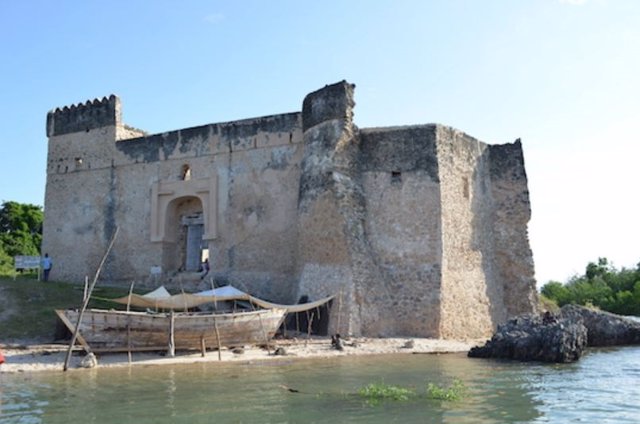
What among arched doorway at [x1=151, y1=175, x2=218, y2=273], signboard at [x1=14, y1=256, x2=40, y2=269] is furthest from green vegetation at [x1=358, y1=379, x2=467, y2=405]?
signboard at [x1=14, y1=256, x2=40, y2=269]

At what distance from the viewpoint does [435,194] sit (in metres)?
19.3

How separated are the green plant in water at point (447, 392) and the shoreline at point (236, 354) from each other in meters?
5.41

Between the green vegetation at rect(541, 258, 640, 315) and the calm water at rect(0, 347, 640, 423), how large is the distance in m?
22.1

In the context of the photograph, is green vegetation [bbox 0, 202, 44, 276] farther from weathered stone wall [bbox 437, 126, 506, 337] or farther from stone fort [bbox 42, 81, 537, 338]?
weathered stone wall [bbox 437, 126, 506, 337]

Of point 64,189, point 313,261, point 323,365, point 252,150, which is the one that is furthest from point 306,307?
point 64,189

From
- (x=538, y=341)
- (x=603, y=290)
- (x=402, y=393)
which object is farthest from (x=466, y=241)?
(x=603, y=290)

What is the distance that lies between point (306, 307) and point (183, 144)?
8644 mm

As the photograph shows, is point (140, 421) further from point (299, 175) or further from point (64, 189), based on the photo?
point (64, 189)

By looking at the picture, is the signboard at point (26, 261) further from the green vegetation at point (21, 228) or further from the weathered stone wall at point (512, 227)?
the green vegetation at point (21, 228)

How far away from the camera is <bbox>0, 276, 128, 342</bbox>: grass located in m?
17.3

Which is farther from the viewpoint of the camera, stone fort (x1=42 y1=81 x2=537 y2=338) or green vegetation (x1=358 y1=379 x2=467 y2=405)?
stone fort (x1=42 y1=81 x2=537 y2=338)

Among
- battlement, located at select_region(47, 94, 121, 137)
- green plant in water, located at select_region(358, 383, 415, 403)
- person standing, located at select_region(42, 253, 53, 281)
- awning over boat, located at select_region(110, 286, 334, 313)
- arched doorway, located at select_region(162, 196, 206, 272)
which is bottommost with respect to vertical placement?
green plant in water, located at select_region(358, 383, 415, 403)

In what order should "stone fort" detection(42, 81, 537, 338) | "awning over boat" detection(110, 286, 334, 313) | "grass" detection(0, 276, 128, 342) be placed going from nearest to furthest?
"awning over boat" detection(110, 286, 334, 313)
"grass" detection(0, 276, 128, 342)
"stone fort" detection(42, 81, 537, 338)

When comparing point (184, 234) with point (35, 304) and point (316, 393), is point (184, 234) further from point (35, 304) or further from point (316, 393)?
point (316, 393)
